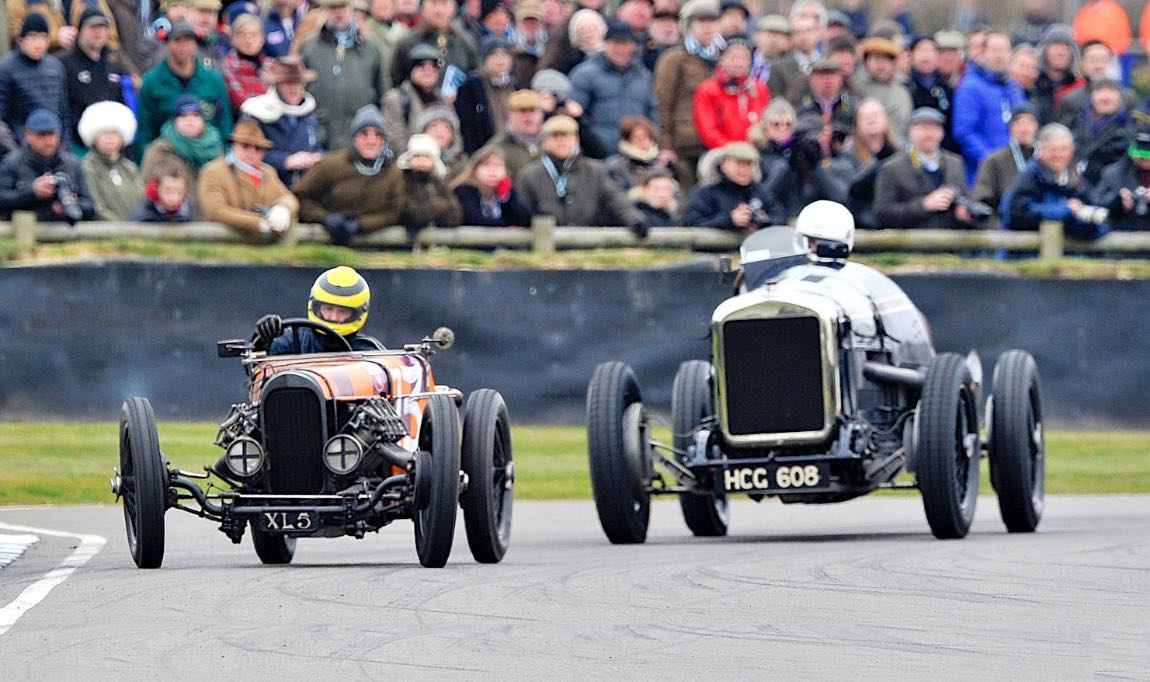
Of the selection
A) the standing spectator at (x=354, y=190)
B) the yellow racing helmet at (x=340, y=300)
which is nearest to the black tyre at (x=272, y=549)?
the yellow racing helmet at (x=340, y=300)

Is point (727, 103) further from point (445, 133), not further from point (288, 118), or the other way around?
point (288, 118)

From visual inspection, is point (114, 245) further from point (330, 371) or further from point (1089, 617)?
point (1089, 617)

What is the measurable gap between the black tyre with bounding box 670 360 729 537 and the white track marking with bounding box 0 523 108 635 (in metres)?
3.16

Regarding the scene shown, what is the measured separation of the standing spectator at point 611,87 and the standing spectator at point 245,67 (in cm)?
254

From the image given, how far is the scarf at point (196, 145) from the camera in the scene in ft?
56.5

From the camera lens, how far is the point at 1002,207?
61.2 feet

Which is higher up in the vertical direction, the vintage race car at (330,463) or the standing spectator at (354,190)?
the standing spectator at (354,190)

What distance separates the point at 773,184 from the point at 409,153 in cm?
292

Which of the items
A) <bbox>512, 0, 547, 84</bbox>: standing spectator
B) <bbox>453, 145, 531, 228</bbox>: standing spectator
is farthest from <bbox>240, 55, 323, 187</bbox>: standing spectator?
<bbox>512, 0, 547, 84</bbox>: standing spectator

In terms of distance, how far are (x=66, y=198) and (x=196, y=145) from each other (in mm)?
1211

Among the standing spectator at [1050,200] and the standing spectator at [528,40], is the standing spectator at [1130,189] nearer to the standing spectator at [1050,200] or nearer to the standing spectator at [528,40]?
the standing spectator at [1050,200]

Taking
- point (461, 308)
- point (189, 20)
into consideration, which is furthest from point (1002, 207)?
point (189, 20)

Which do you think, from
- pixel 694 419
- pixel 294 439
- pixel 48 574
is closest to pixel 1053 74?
pixel 694 419

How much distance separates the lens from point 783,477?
39.3 ft
